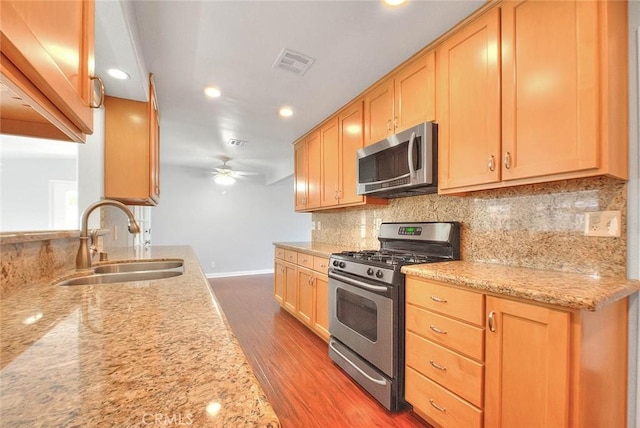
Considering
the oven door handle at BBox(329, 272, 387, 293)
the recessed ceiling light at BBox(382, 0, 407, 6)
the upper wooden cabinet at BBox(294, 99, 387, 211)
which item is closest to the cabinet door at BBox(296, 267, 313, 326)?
the oven door handle at BBox(329, 272, 387, 293)

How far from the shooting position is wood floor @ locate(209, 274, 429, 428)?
1.68 metres

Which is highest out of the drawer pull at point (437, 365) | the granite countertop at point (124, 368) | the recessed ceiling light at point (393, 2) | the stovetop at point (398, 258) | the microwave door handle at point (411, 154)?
the recessed ceiling light at point (393, 2)

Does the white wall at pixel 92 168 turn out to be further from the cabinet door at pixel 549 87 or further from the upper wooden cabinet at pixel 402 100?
the cabinet door at pixel 549 87

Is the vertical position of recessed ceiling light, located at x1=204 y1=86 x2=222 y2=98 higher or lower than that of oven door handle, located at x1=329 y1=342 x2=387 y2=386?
higher

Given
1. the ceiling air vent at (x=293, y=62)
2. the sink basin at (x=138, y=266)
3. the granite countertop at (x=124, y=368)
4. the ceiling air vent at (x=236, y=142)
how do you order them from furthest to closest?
the ceiling air vent at (x=236, y=142) → the ceiling air vent at (x=293, y=62) → the sink basin at (x=138, y=266) → the granite countertop at (x=124, y=368)

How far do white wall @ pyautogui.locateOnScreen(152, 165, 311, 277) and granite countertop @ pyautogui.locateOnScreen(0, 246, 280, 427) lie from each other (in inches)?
212

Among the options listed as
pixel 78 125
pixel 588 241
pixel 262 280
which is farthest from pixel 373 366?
pixel 262 280

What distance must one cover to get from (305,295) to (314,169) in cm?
148

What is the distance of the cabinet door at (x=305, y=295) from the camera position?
113 inches

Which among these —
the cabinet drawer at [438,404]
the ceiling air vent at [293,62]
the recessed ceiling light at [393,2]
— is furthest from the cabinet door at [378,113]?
the cabinet drawer at [438,404]

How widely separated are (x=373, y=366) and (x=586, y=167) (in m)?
1.59

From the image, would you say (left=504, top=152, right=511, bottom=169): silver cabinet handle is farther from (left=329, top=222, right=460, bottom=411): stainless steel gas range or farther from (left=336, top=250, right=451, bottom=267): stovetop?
(left=336, top=250, right=451, bottom=267): stovetop

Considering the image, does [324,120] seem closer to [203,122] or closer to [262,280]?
[203,122]

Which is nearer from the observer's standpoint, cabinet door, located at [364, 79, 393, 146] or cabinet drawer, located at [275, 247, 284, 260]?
cabinet door, located at [364, 79, 393, 146]
